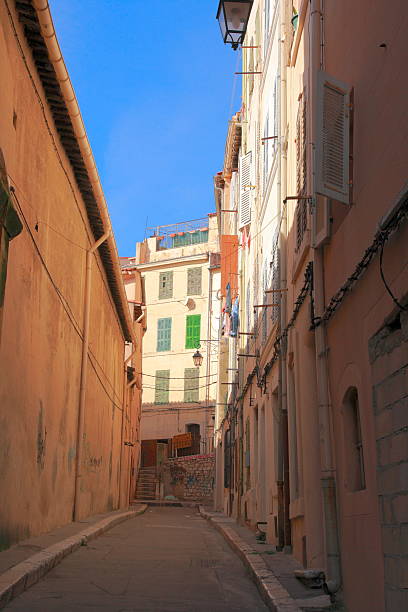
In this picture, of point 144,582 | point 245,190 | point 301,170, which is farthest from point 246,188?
point 144,582

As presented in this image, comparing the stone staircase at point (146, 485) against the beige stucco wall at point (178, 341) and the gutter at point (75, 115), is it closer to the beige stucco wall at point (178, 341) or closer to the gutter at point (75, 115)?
the beige stucco wall at point (178, 341)

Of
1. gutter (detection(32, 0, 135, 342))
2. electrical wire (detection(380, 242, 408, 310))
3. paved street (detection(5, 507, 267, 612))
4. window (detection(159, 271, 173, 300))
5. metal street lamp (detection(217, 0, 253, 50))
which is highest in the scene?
window (detection(159, 271, 173, 300))

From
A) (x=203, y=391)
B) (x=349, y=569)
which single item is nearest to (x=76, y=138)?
(x=349, y=569)

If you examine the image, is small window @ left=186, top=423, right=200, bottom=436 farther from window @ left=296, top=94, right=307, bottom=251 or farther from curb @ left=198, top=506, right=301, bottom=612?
window @ left=296, top=94, right=307, bottom=251

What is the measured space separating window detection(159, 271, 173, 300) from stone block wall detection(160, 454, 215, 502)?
34.9 ft

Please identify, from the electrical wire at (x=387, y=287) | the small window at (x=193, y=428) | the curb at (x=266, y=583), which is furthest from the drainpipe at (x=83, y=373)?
the small window at (x=193, y=428)

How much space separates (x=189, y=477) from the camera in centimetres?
3903

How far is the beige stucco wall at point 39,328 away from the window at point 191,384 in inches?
1013

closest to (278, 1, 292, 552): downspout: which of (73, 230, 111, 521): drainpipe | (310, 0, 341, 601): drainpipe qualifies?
(310, 0, 341, 601): drainpipe

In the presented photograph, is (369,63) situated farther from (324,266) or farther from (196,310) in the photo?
(196,310)

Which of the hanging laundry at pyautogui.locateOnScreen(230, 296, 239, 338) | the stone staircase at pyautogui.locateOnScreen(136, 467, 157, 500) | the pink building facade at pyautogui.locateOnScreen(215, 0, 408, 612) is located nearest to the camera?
the pink building facade at pyautogui.locateOnScreen(215, 0, 408, 612)

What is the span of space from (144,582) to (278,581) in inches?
61.6

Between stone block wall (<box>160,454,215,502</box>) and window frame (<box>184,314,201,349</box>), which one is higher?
window frame (<box>184,314,201,349</box>)

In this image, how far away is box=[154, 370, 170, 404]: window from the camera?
44781mm
